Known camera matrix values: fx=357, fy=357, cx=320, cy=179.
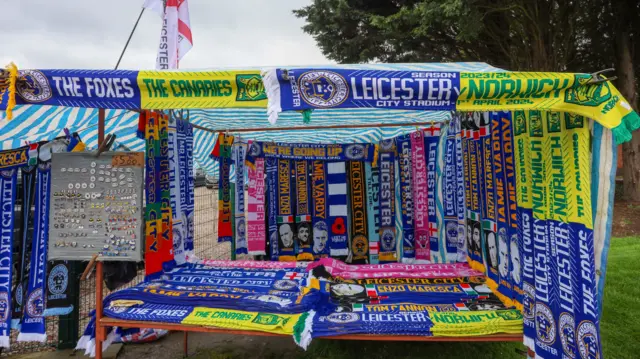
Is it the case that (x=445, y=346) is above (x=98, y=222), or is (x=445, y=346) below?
below

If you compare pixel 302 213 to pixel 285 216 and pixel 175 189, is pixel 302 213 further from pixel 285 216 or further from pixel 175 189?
pixel 175 189

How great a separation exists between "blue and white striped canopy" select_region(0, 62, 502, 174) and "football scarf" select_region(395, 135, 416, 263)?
0.41m

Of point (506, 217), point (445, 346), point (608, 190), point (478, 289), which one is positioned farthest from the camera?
point (445, 346)

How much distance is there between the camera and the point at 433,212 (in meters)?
4.09

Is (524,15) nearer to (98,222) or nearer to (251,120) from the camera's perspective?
(251,120)

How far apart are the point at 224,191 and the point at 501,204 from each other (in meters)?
3.13

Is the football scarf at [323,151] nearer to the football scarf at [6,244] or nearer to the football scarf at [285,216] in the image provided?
the football scarf at [285,216]

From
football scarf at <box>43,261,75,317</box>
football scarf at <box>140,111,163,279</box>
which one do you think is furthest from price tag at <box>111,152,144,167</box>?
football scarf at <box>43,261,75,317</box>

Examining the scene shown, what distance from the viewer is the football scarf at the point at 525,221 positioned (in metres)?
2.19

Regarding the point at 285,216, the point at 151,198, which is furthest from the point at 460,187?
the point at 151,198

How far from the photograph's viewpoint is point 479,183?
287cm

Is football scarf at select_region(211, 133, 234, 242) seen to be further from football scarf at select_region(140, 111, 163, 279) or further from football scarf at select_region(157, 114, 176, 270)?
football scarf at select_region(140, 111, 163, 279)

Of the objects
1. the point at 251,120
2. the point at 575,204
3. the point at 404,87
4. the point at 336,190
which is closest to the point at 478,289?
the point at 575,204

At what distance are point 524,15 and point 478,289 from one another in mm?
7109
